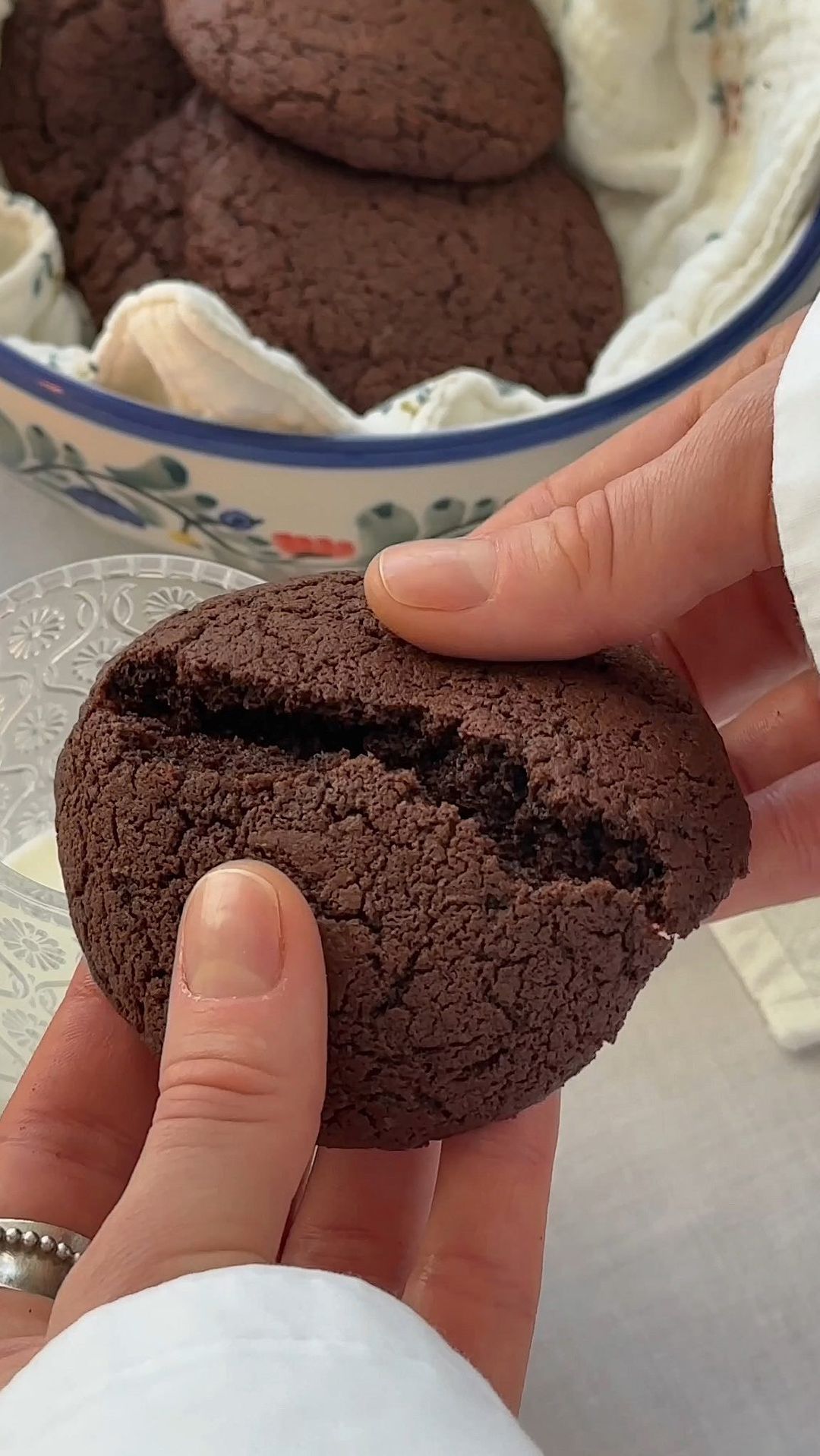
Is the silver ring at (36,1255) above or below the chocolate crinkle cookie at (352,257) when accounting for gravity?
below

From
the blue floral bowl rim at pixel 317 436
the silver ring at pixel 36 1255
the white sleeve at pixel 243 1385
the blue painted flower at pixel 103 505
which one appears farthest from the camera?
the blue painted flower at pixel 103 505

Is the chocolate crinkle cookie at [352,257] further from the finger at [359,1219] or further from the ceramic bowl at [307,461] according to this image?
the finger at [359,1219]

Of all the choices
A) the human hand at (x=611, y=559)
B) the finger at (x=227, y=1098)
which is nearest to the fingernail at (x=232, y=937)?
the finger at (x=227, y=1098)

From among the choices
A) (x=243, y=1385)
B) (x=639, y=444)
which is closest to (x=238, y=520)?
(x=639, y=444)

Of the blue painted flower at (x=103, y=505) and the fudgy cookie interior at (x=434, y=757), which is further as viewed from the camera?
the blue painted flower at (x=103, y=505)

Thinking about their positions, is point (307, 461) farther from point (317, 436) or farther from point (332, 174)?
point (332, 174)

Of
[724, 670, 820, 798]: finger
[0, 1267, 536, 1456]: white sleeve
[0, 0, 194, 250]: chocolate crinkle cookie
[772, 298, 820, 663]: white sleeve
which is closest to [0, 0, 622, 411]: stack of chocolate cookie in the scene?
[0, 0, 194, 250]: chocolate crinkle cookie

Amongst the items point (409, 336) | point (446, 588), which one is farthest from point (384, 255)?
point (446, 588)

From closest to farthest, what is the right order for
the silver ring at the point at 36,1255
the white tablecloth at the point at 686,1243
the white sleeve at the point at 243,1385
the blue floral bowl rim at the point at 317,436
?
the white sleeve at the point at 243,1385 < the silver ring at the point at 36,1255 < the white tablecloth at the point at 686,1243 < the blue floral bowl rim at the point at 317,436
